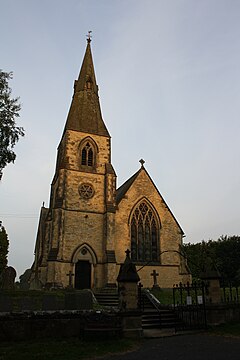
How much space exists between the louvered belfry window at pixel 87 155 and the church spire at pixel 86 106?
5.25 ft

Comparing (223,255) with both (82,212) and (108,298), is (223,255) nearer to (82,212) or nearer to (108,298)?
(82,212)

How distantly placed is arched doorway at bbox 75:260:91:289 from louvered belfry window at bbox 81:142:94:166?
872cm

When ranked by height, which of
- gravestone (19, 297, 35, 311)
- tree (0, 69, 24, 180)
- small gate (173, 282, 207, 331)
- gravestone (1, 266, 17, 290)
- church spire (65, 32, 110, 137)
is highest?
church spire (65, 32, 110, 137)

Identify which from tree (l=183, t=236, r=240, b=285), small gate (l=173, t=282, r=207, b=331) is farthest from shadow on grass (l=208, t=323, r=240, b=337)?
tree (l=183, t=236, r=240, b=285)

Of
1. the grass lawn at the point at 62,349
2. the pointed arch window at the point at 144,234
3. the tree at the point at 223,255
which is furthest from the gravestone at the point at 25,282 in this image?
the grass lawn at the point at 62,349

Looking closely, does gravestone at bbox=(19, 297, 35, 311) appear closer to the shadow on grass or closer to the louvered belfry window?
the shadow on grass

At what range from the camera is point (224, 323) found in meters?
12.3

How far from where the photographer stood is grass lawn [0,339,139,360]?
730cm

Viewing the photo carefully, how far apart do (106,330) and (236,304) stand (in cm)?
667

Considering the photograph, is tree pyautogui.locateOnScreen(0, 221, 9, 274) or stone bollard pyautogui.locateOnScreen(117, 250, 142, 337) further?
tree pyautogui.locateOnScreen(0, 221, 9, 274)

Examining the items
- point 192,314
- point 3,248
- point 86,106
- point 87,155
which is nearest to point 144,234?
point 87,155

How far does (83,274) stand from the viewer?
2275cm

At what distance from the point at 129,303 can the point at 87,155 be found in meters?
17.8

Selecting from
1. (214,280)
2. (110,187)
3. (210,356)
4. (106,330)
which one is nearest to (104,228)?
(110,187)
